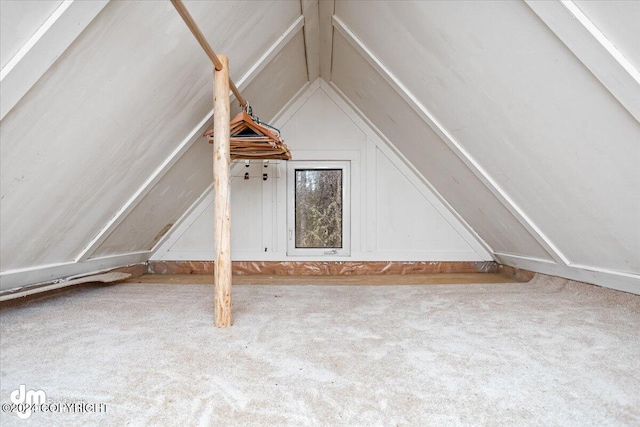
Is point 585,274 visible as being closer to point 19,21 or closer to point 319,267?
point 319,267

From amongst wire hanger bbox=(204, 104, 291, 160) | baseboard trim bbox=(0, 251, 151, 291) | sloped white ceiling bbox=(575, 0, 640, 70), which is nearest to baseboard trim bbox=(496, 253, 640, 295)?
sloped white ceiling bbox=(575, 0, 640, 70)

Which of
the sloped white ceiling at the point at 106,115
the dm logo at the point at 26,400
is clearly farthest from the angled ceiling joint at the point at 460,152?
the dm logo at the point at 26,400

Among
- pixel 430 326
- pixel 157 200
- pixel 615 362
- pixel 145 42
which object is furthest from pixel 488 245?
pixel 145 42

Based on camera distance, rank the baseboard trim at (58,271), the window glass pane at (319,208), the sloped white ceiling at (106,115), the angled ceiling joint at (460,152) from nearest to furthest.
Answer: the sloped white ceiling at (106,115), the baseboard trim at (58,271), the angled ceiling joint at (460,152), the window glass pane at (319,208)

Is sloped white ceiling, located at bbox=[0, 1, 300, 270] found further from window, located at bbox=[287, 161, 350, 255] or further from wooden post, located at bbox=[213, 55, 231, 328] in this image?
window, located at bbox=[287, 161, 350, 255]

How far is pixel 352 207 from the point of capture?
14.2 ft

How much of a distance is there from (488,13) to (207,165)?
105 inches

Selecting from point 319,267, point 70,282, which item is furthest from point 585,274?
point 70,282

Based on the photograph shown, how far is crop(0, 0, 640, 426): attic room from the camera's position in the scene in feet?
4.13

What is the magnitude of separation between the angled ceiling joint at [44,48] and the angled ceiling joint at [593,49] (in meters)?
1.69

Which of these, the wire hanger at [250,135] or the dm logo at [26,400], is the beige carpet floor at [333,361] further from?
the wire hanger at [250,135]

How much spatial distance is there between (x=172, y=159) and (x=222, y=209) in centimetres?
115

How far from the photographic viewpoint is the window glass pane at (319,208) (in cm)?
437

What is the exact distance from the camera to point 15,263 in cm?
225
